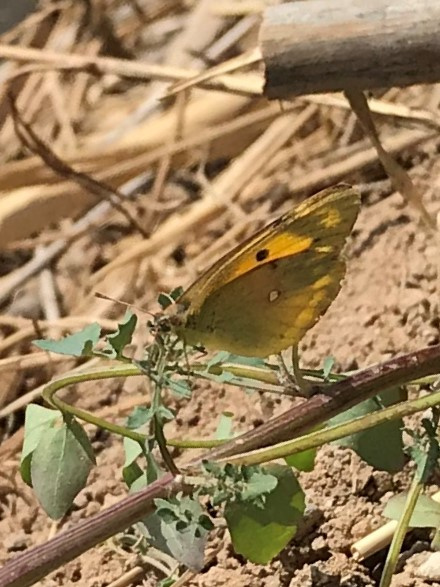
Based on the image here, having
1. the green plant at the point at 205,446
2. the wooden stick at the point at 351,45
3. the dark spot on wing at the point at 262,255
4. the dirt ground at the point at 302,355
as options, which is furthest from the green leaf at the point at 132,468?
the wooden stick at the point at 351,45

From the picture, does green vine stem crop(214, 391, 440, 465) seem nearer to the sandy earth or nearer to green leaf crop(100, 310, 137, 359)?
green leaf crop(100, 310, 137, 359)

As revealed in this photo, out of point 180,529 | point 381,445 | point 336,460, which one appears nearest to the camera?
point 180,529

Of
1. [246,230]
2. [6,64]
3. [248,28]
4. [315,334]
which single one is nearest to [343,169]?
[246,230]

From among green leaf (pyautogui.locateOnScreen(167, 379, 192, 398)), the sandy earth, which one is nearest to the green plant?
green leaf (pyautogui.locateOnScreen(167, 379, 192, 398))

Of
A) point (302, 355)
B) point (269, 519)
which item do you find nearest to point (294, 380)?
point (269, 519)

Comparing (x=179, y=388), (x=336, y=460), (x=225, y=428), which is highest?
(x=179, y=388)

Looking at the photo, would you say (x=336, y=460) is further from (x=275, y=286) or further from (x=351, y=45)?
(x=351, y=45)

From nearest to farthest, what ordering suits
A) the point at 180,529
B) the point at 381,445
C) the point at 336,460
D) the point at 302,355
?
the point at 180,529
the point at 381,445
the point at 336,460
the point at 302,355
